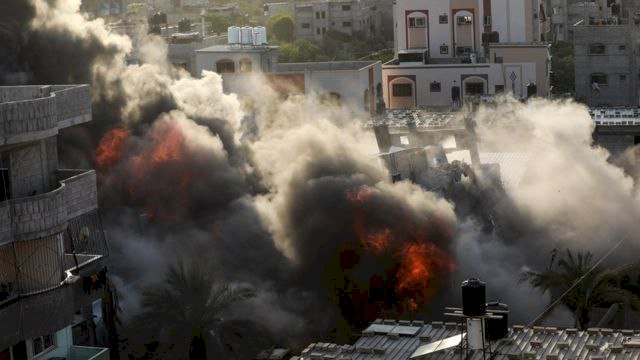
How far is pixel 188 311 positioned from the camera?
31.7 metres

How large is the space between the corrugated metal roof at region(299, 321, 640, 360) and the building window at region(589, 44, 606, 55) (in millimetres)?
44332

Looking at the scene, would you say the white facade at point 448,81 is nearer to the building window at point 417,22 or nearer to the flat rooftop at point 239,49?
the building window at point 417,22

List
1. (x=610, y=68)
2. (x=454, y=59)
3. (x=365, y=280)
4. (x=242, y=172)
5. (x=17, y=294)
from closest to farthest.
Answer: (x=17, y=294) < (x=365, y=280) < (x=242, y=172) < (x=610, y=68) < (x=454, y=59)

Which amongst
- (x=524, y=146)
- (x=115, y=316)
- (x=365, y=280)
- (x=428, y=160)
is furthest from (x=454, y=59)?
(x=115, y=316)

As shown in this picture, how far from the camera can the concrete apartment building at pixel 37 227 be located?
846 inches

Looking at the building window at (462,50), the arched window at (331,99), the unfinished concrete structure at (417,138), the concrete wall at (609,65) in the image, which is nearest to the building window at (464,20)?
the building window at (462,50)

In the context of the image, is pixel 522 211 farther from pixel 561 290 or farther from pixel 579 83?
pixel 579 83

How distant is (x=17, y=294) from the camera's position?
22.1m

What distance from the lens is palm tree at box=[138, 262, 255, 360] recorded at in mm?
31469

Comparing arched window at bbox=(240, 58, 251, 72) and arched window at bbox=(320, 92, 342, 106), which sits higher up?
arched window at bbox=(240, 58, 251, 72)

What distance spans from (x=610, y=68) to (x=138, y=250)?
38.3m

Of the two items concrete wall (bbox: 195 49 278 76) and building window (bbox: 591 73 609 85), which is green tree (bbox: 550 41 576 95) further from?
concrete wall (bbox: 195 49 278 76)

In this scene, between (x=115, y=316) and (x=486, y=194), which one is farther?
(x=486, y=194)

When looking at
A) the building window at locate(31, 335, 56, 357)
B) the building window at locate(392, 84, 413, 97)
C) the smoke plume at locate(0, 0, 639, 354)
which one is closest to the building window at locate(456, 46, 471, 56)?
the building window at locate(392, 84, 413, 97)
